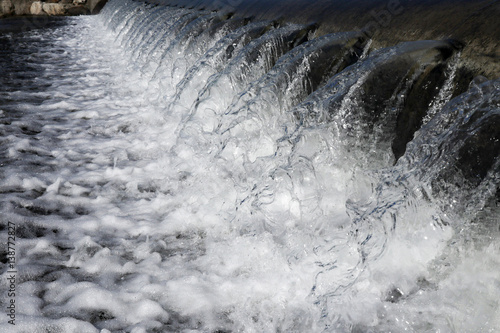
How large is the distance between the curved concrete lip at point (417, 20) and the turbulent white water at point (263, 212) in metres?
0.30

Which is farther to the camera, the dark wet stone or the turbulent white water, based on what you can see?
the dark wet stone

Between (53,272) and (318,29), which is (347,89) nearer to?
(318,29)

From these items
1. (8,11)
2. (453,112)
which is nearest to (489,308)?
(453,112)

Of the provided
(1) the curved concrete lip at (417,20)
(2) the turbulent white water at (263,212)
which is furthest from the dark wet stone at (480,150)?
(1) the curved concrete lip at (417,20)

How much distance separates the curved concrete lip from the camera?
3160 mm

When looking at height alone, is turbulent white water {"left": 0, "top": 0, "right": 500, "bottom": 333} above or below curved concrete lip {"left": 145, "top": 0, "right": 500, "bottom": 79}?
below

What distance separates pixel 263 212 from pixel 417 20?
2.56 metres

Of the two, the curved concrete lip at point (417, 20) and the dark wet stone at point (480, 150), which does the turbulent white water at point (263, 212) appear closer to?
the dark wet stone at point (480, 150)

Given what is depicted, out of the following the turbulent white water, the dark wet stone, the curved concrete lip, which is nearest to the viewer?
the turbulent white water

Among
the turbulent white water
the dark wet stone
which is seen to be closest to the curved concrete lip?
the turbulent white water

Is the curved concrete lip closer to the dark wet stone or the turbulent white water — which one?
the turbulent white water

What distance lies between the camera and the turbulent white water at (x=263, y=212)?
239 centimetres

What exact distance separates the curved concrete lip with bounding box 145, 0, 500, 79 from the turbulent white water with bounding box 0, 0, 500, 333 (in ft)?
0.99

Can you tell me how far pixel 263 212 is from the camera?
10.6 ft
